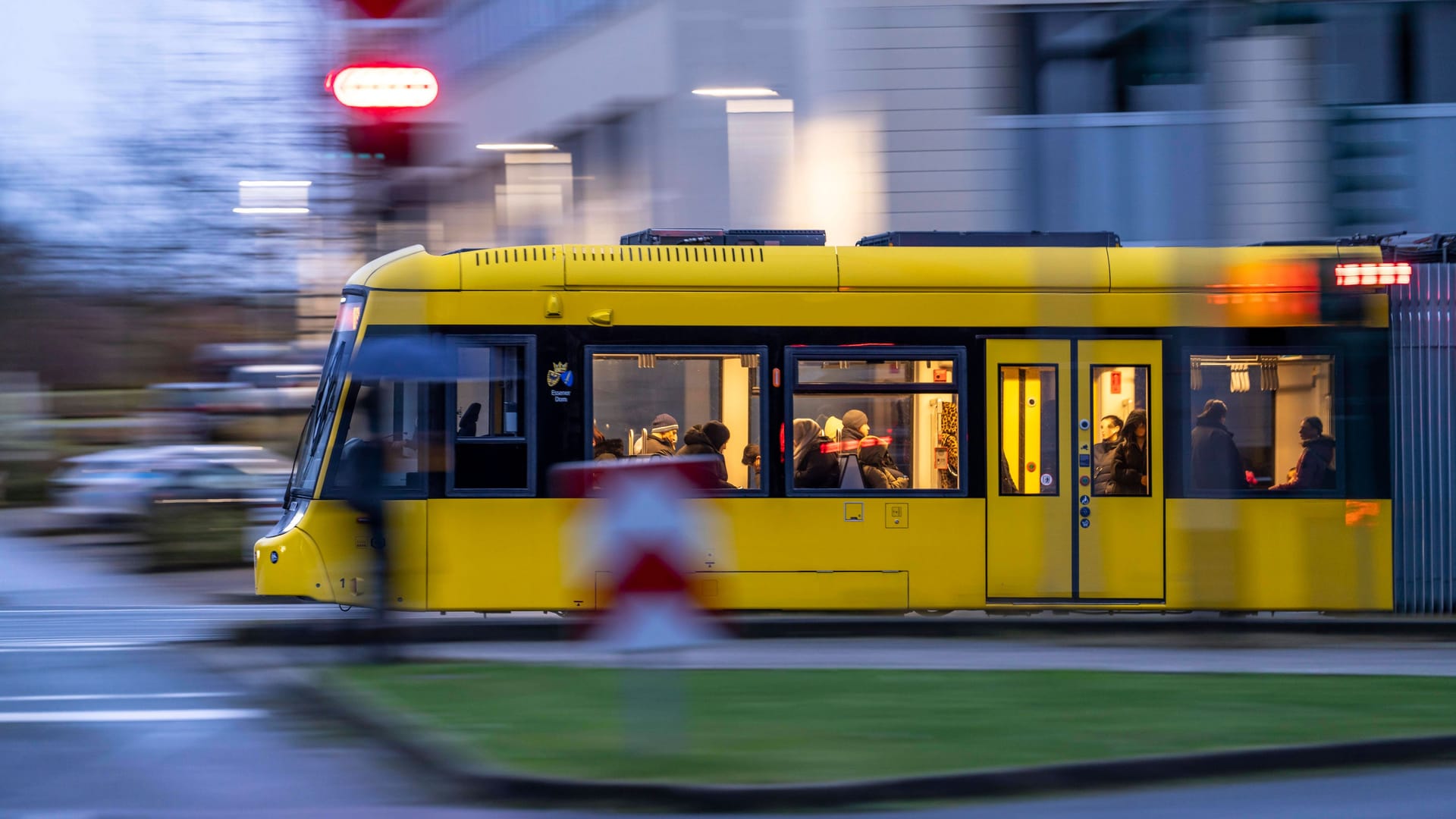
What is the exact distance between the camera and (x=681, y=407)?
11.7 meters

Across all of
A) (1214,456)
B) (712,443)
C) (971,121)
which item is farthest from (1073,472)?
(971,121)

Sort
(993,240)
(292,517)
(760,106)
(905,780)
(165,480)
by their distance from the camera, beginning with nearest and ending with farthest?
(905,780), (292,517), (993,240), (165,480), (760,106)

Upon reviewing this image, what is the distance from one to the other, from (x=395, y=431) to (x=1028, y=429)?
4.66 m

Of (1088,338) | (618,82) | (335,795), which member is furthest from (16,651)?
(618,82)

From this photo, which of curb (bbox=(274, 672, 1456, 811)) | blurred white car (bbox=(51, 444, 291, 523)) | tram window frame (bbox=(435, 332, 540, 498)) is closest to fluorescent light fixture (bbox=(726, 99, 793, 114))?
blurred white car (bbox=(51, 444, 291, 523))

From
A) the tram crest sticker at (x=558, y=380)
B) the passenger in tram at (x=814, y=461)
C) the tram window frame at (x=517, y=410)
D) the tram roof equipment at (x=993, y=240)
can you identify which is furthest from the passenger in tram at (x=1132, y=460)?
the tram window frame at (x=517, y=410)

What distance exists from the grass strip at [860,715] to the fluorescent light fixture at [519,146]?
15.7m

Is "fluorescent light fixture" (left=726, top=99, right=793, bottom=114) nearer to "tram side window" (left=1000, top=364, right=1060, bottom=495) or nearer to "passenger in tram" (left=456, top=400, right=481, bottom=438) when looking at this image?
"tram side window" (left=1000, top=364, right=1060, bottom=495)

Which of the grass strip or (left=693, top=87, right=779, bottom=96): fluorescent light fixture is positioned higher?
(left=693, top=87, right=779, bottom=96): fluorescent light fixture

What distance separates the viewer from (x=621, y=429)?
38.4 feet

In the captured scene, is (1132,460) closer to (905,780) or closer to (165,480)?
(905,780)

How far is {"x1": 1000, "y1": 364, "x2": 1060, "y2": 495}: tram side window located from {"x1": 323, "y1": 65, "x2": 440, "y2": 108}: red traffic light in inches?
216

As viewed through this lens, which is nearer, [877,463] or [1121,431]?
[877,463]

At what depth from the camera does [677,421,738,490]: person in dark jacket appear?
38.4ft
